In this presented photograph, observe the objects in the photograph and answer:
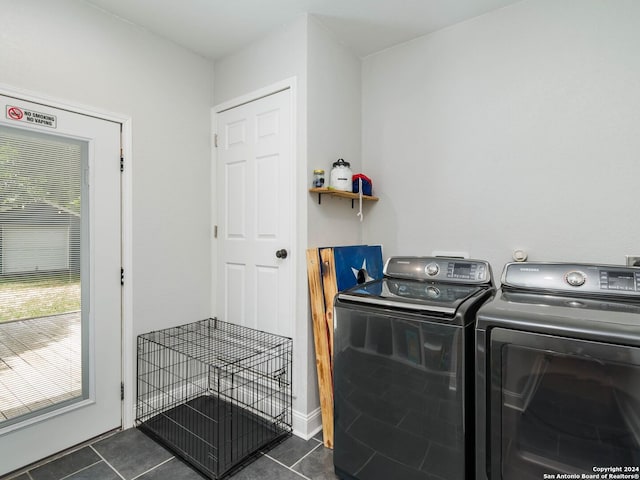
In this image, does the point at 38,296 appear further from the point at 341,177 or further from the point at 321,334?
the point at 341,177

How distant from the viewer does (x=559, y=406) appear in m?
1.20

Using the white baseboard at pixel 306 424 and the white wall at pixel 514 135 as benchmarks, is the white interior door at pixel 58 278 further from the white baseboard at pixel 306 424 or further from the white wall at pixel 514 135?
the white wall at pixel 514 135

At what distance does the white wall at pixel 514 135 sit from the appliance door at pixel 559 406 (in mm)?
911

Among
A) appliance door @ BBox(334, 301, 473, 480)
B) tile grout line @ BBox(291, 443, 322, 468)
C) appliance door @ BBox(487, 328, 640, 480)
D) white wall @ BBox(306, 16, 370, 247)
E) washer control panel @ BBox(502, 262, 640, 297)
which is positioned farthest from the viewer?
white wall @ BBox(306, 16, 370, 247)

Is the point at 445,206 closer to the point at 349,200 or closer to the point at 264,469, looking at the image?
the point at 349,200

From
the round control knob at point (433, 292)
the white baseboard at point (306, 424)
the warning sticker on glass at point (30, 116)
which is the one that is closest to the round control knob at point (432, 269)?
the round control knob at point (433, 292)

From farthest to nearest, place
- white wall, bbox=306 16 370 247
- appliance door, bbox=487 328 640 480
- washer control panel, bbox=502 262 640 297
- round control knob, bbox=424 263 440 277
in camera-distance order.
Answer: white wall, bbox=306 16 370 247, round control knob, bbox=424 263 440 277, washer control panel, bbox=502 262 640 297, appliance door, bbox=487 328 640 480

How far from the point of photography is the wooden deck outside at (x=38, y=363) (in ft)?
5.76

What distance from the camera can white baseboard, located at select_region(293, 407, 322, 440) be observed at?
6.90 feet

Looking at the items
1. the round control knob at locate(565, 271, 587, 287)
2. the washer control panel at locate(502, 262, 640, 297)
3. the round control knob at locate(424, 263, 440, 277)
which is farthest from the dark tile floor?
the round control knob at locate(565, 271, 587, 287)

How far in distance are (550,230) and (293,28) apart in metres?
2.03

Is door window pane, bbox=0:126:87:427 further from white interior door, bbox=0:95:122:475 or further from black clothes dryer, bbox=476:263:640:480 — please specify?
black clothes dryer, bbox=476:263:640:480

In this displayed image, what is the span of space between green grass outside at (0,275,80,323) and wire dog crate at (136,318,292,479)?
0.51m

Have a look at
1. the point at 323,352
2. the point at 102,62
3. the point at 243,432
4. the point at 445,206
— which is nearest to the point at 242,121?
the point at 102,62
